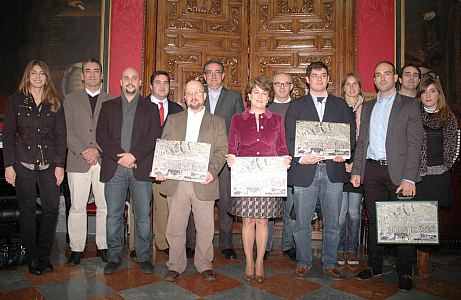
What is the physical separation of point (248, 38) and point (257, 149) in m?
2.67

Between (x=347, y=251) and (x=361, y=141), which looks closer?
(x=361, y=141)

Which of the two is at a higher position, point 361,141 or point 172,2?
point 172,2

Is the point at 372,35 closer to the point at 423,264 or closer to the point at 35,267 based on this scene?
the point at 423,264

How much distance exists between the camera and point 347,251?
3.88 metres

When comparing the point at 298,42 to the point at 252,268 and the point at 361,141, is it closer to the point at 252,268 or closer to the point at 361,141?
the point at 361,141

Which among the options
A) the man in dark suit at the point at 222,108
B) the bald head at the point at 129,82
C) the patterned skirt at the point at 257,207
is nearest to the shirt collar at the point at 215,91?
the man in dark suit at the point at 222,108

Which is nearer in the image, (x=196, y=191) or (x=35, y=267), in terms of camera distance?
(x=196, y=191)

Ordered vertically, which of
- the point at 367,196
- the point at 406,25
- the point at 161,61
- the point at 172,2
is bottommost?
the point at 367,196

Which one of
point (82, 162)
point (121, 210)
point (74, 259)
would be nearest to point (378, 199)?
point (121, 210)

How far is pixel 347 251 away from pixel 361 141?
4.21 ft

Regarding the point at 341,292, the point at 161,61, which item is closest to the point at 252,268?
the point at 341,292

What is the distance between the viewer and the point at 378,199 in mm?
3230

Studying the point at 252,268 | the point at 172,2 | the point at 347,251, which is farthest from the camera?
the point at 172,2

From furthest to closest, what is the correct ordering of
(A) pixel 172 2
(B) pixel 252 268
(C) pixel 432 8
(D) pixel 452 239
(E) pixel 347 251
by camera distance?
(A) pixel 172 2 → (C) pixel 432 8 → (D) pixel 452 239 → (E) pixel 347 251 → (B) pixel 252 268
